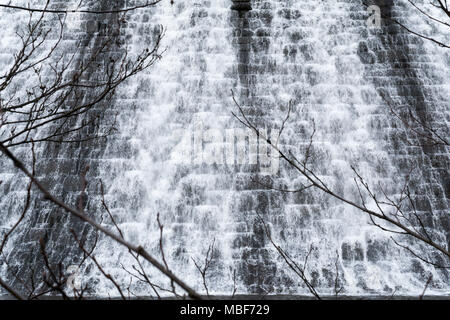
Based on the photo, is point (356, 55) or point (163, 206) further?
point (356, 55)

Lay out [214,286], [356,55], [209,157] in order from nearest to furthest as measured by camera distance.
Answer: [214,286] → [209,157] → [356,55]

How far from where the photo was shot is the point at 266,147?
6.54 meters

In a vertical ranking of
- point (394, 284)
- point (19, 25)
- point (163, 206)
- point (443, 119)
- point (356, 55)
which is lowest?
point (394, 284)

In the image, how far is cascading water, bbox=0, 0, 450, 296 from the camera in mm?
5344

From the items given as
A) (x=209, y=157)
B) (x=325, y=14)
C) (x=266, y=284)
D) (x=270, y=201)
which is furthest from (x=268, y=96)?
(x=266, y=284)

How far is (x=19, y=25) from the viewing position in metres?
8.28

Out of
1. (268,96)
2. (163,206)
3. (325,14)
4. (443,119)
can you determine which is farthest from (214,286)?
(325,14)

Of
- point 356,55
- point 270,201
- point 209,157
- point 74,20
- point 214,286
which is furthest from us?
point 74,20

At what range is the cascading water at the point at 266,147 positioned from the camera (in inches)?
210

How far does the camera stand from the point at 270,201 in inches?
233

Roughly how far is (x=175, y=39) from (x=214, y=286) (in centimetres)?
520

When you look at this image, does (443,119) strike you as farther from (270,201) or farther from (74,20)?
(74,20)

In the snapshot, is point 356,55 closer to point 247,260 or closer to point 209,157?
point 209,157

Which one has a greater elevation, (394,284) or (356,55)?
(356,55)
